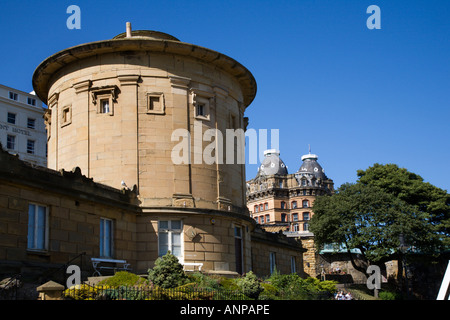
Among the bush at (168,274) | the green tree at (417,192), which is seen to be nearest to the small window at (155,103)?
the bush at (168,274)

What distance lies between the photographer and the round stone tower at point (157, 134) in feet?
97.2

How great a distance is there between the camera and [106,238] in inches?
1074

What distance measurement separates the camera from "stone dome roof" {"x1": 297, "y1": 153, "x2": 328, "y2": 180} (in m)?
133

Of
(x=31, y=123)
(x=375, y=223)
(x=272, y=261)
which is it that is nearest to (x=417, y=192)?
(x=375, y=223)

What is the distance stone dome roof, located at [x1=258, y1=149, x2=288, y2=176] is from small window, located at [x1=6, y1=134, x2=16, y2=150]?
246 feet

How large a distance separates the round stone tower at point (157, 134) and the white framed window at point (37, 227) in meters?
6.12

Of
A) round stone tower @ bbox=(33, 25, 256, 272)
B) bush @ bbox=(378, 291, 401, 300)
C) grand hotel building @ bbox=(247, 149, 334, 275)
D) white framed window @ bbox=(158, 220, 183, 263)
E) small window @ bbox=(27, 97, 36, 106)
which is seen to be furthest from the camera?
grand hotel building @ bbox=(247, 149, 334, 275)

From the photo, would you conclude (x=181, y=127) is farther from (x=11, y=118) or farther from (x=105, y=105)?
(x=11, y=118)

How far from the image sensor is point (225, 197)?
32125mm

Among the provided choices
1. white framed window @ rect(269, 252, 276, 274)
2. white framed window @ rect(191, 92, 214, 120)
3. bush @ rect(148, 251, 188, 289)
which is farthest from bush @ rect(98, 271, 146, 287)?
white framed window @ rect(269, 252, 276, 274)

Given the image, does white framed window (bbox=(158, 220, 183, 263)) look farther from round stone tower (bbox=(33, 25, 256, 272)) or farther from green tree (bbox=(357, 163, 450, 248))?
green tree (bbox=(357, 163, 450, 248))

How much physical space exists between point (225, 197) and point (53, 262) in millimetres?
11450
